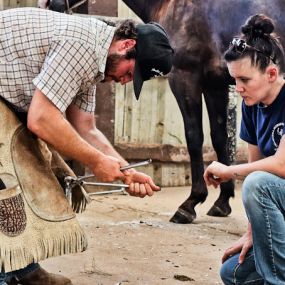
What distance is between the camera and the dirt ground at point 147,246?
359 centimetres

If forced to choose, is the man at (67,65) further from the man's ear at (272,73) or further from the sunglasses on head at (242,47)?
the man's ear at (272,73)

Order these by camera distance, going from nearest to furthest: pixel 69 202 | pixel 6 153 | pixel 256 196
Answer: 1. pixel 256 196
2. pixel 6 153
3. pixel 69 202

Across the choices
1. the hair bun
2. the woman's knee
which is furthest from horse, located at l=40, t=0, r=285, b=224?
the hair bun

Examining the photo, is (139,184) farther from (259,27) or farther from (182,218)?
(182,218)

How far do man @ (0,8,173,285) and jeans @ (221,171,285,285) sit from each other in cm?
48

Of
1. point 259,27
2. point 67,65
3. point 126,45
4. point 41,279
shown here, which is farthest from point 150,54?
point 41,279

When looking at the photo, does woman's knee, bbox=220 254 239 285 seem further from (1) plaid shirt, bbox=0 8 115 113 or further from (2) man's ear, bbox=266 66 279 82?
(1) plaid shirt, bbox=0 8 115 113

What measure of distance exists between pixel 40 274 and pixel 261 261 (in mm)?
1106

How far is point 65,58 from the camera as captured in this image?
2896 millimetres

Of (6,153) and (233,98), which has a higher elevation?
(6,153)

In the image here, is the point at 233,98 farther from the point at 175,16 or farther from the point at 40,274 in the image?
the point at 40,274

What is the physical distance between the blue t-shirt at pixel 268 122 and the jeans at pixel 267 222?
0.60 feet

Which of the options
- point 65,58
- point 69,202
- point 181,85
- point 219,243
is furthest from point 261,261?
point 181,85

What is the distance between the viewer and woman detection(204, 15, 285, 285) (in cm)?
274
